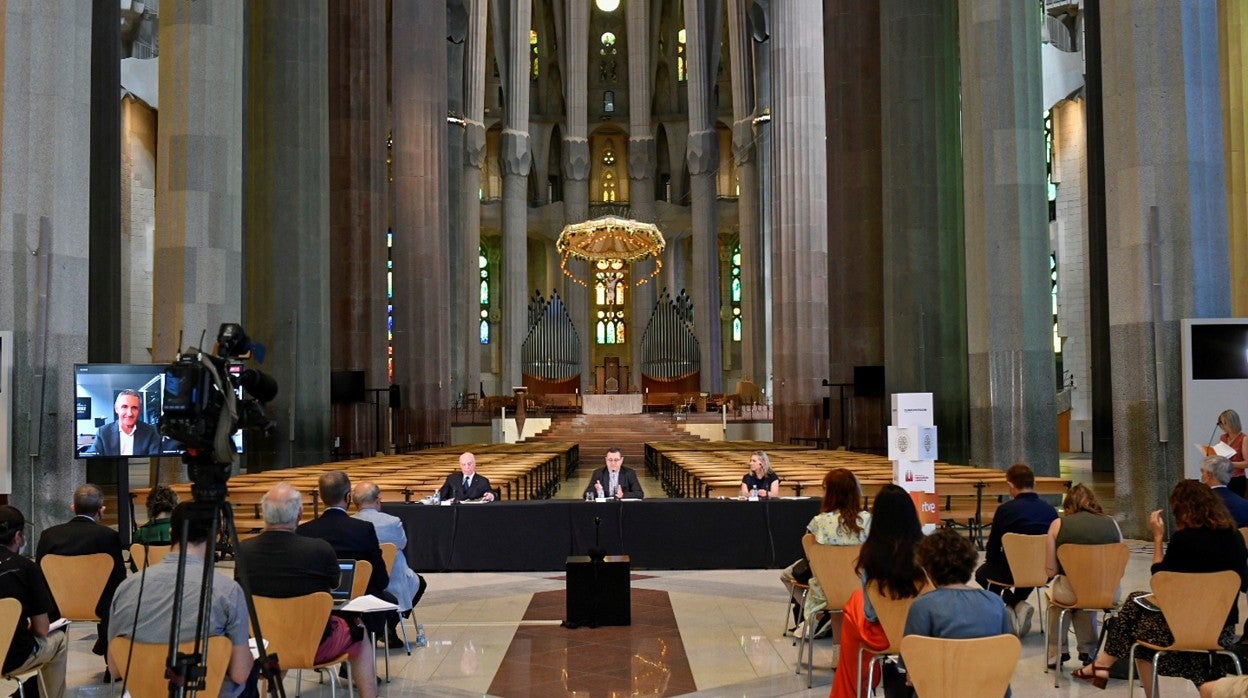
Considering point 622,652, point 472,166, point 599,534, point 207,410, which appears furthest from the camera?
point 472,166

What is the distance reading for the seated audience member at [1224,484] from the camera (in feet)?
21.9

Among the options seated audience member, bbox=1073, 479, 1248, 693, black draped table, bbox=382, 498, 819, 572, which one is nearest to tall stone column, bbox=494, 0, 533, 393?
black draped table, bbox=382, 498, 819, 572

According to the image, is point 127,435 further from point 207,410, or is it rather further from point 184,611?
point 207,410

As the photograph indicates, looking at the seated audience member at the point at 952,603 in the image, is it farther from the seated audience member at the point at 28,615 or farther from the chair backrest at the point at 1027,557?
the seated audience member at the point at 28,615

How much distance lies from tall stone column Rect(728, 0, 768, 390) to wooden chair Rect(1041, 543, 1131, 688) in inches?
1339

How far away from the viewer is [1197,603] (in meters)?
5.11

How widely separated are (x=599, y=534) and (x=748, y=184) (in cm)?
3125

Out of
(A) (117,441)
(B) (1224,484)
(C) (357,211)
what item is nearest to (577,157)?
(C) (357,211)

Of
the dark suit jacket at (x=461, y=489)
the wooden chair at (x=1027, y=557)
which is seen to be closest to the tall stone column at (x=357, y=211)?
the dark suit jacket at (x=461, y=489)

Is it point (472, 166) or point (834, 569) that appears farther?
point (472, 166)

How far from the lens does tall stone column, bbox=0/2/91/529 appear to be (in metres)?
10.6

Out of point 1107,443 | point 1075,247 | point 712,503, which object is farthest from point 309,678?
point 1075,247

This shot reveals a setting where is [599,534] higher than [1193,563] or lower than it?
lower

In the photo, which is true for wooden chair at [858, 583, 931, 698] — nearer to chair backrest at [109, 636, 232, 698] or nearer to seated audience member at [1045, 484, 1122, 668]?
seated audience member at [1045, 484, 1122, 668]
